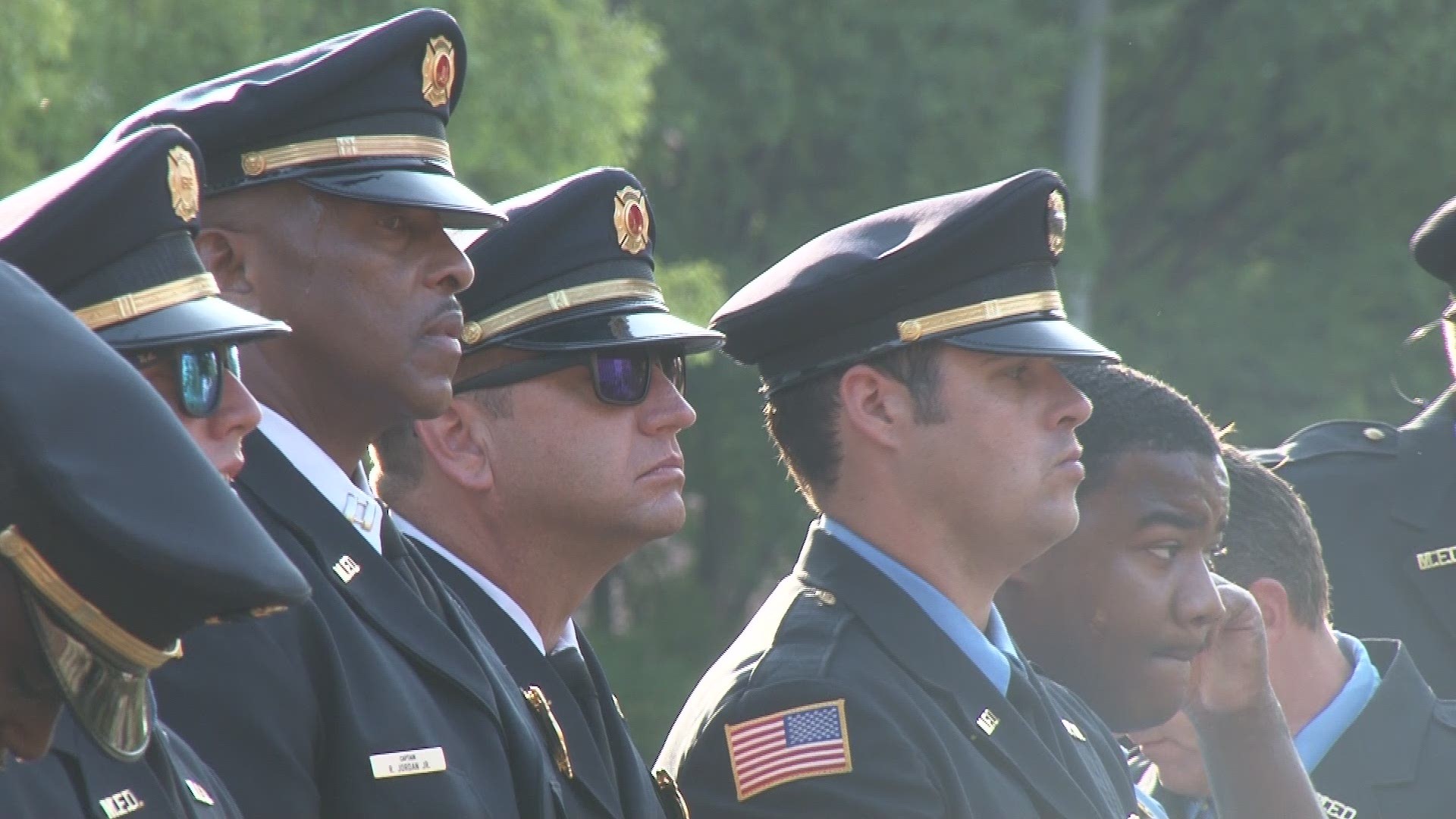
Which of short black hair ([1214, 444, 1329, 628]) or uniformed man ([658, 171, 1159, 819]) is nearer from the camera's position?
uniformed man ([658, 171, 1159, 819])

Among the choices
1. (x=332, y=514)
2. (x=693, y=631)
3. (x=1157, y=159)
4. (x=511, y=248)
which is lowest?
(x=693, y=631)

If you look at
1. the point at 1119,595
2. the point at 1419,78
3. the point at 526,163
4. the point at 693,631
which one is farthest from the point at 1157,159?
the point at 1119,595

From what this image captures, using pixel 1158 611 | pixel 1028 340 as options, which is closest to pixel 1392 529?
pixel 1158 611

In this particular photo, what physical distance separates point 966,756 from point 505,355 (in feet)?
3.53

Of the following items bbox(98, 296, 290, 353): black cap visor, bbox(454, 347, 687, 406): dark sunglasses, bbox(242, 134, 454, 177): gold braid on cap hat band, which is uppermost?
bbox(242, 134, 454, 177): gold braid on cap hat band

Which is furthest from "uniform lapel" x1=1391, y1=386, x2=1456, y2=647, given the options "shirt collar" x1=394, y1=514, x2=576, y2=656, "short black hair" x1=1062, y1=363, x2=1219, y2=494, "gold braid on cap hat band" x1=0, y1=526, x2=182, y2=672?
"gold braid on cap hat band" x1=0, y1=526, x2=182, y2=672

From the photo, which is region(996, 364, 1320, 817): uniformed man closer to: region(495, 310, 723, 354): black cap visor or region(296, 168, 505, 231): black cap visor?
region(495, 310, 723, 354): black cap visor

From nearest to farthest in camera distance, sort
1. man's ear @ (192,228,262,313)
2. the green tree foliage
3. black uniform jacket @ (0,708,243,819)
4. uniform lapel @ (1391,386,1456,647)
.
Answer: black uniform jacket @ (0,708,243,819) → man's ear @ (192,228,262,313) → uniform lapel @ (1391,386,1456,647) → the green tree foliage

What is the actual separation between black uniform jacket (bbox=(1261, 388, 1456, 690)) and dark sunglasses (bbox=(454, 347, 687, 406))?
8.88 ft

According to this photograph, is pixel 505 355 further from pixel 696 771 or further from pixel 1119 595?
pixel 1119 595

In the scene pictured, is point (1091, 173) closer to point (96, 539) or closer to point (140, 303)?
point (140, 303)

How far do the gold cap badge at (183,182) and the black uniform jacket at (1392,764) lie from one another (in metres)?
3.01

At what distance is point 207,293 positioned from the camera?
2.86 metres

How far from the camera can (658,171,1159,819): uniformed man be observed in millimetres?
3758
